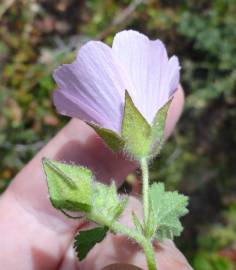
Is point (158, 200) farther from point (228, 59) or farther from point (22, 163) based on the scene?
point (228, 59)

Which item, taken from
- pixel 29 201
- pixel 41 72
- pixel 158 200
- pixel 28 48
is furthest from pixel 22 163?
pixel 158 200

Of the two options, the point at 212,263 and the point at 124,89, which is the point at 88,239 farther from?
the point at 212,263

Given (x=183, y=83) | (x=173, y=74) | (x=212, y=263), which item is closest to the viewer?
(x=173, y=74)

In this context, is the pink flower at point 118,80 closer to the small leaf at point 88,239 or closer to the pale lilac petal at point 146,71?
the pale lilac petal at point 146,71

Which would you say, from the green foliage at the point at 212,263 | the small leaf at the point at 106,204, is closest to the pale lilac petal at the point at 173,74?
the small leaf at the point at 106,204

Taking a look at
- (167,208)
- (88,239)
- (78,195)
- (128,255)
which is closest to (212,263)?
(128,255)
